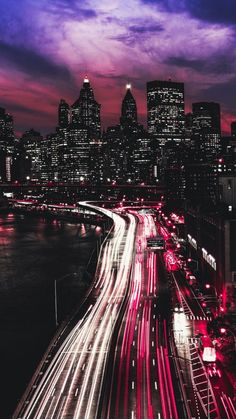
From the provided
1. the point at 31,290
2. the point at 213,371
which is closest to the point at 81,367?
the point at 213,371

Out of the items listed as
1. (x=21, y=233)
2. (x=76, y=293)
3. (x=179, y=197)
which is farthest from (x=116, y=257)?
(x=179, y=197)

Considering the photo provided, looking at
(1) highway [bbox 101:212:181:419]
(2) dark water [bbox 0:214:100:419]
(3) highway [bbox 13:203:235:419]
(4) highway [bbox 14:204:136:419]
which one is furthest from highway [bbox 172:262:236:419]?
(2) dark water [bbox 0:214:100:419]

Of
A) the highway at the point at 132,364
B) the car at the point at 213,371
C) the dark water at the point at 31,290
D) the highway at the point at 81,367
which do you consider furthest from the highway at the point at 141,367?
the dark water at the point at 31,290

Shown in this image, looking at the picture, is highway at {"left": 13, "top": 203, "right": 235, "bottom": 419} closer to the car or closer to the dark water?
the car

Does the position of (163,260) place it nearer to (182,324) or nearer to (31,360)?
(182,324)

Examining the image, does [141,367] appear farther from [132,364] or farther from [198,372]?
[198,372]

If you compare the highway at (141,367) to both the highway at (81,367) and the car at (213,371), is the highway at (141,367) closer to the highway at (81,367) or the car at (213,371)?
the highway at (81,367)
